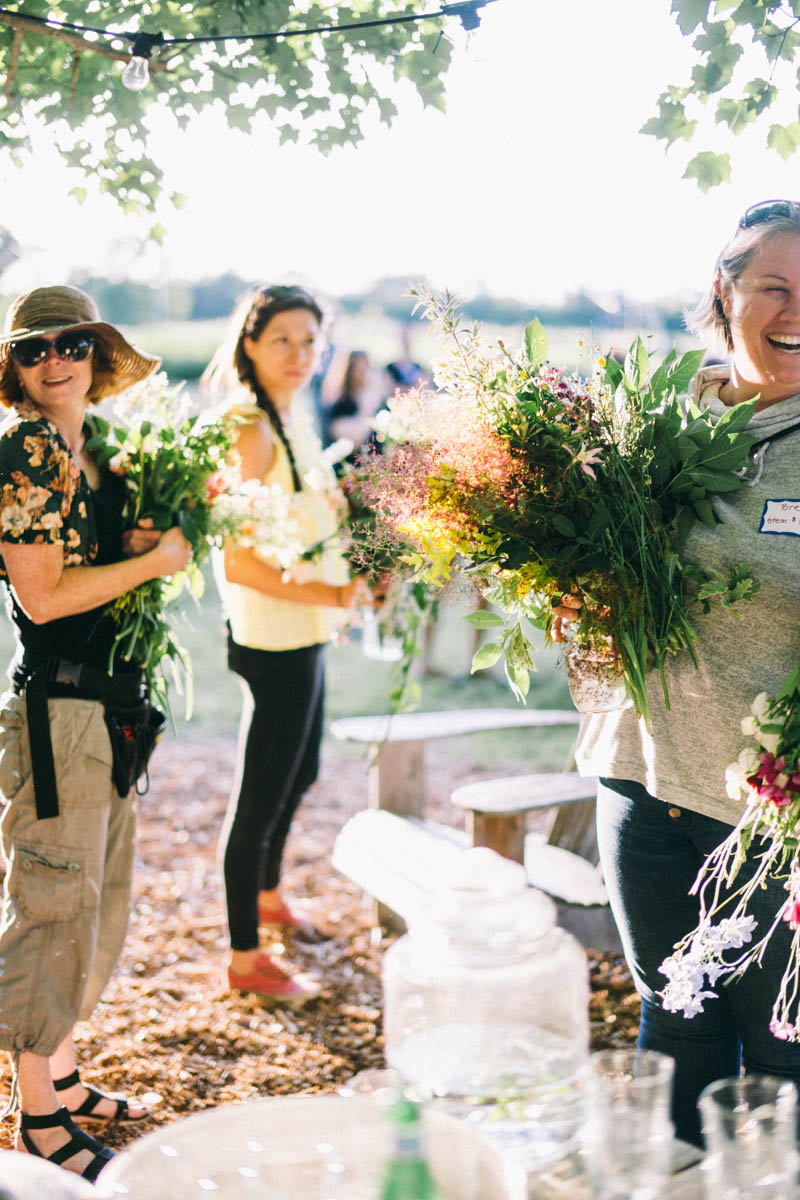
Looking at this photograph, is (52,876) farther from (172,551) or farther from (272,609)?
(272,609)

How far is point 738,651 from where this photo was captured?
202 centimetres

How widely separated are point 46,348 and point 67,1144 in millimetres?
1852

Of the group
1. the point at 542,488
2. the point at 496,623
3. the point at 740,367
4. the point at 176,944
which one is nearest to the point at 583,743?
the point at 496,623

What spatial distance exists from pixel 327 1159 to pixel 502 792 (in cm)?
255

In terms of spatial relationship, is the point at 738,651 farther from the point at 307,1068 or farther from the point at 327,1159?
the point at 307,1068

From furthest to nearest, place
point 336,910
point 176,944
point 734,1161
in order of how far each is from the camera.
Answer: point 336,910 → point 176,944 → point 734,1161

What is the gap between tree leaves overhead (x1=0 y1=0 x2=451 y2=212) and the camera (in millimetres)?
2838

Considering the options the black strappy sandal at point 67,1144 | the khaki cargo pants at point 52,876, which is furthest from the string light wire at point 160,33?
the black strappy sandal at point 67,1144

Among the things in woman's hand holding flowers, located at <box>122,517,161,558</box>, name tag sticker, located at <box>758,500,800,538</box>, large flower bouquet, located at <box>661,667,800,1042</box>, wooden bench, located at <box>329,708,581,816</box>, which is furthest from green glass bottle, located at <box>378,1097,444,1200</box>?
wooden bench, located at <box>329,708,581,816</box>

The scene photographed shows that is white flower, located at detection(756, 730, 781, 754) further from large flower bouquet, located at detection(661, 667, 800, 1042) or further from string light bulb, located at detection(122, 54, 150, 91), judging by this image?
string light bulb, located at detection(122, 54, 150, 91)

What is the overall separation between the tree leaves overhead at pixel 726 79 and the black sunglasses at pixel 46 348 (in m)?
1.46

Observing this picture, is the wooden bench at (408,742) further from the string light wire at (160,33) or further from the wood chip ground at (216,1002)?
the string light wire at (160,33)

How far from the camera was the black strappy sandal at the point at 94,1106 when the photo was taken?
281 cm

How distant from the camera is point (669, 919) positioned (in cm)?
216
